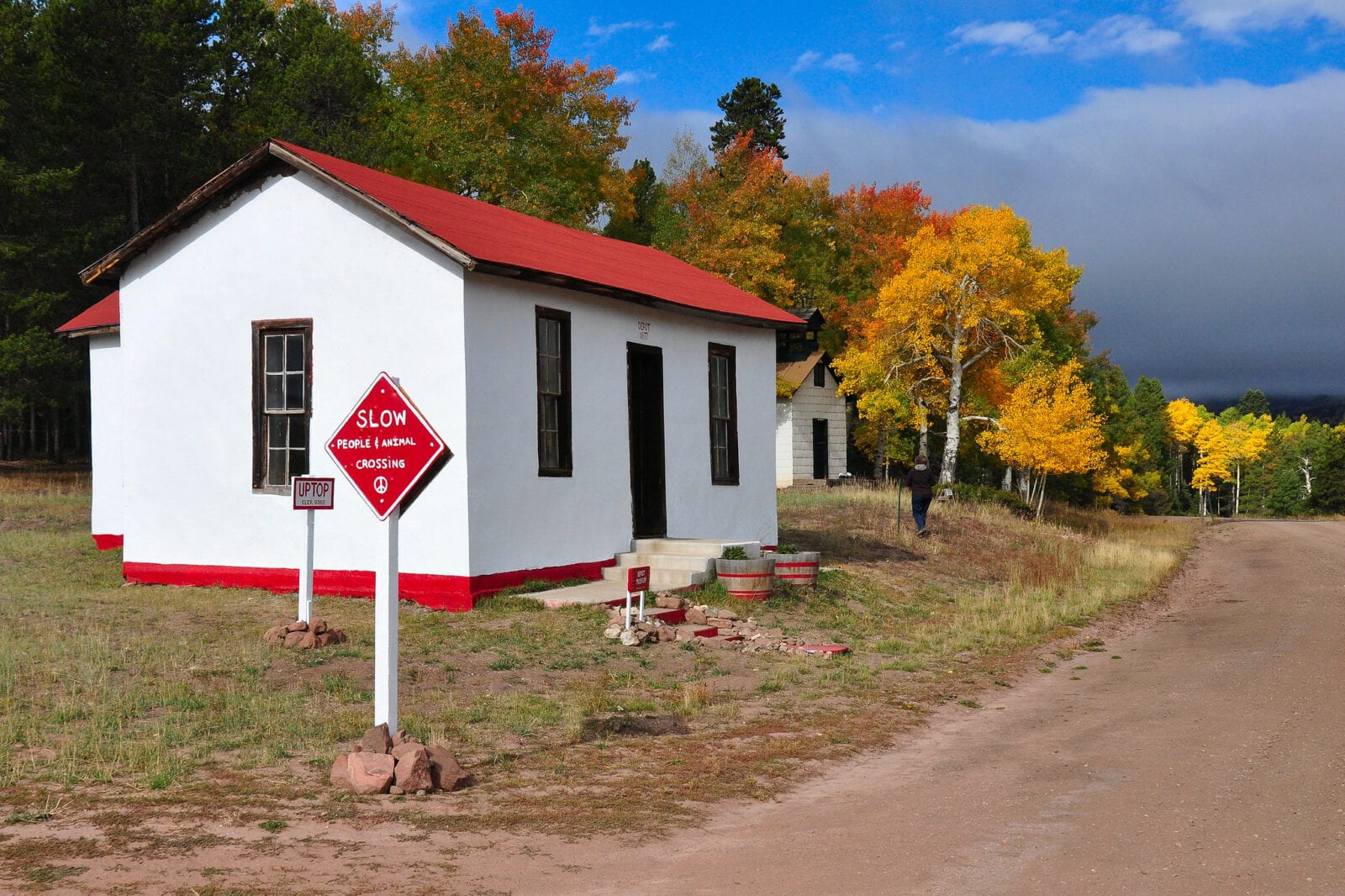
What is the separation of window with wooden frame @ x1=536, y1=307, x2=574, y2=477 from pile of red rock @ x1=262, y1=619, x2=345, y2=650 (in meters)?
4.09

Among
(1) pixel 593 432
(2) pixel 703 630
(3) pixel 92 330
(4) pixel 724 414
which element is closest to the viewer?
(2) pixel 703 630

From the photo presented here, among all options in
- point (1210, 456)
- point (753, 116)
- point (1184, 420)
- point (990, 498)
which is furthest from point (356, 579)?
point (1184, 420)

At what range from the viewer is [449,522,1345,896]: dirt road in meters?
5.64

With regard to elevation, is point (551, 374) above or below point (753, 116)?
below

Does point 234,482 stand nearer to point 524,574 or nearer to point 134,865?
point 524,574

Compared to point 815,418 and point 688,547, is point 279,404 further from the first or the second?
point 815,418

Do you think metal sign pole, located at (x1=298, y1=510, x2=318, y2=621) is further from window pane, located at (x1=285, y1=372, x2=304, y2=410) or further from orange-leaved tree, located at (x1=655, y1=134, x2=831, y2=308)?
orange-leaved tree, located at (x1=655, y1=134, x2=831, y2=308)

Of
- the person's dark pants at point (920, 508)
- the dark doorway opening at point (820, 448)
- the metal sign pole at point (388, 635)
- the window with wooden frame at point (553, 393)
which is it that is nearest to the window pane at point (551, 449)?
the window with wooden frame at point (553, 393)

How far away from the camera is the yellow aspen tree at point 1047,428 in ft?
129

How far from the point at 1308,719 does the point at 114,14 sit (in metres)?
34.4

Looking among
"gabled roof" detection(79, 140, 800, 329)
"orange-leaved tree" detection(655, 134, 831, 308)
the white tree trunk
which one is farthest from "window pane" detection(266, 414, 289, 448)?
"orange-leaved tree" detection(655, 134, 831, 308)

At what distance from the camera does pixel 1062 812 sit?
693 cm

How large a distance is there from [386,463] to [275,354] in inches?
338

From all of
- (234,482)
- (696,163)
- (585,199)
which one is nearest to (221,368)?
(234,482)
